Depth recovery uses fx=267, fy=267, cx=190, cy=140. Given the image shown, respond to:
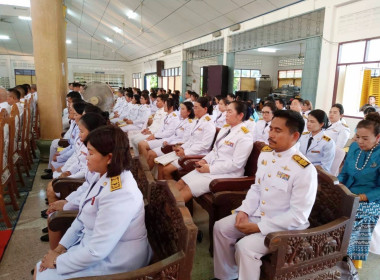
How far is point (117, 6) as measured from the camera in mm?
9852

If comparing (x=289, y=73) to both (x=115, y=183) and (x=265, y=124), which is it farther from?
(x=115, y=183)

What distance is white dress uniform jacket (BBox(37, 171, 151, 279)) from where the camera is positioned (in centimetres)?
116

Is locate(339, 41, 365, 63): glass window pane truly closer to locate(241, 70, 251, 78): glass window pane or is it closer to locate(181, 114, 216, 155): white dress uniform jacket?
locate(181, 114, 216, 155): white dress uniform jacket

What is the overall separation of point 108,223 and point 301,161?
1.12m

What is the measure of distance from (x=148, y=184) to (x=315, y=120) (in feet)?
6.80

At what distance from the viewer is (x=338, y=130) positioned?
156 inches

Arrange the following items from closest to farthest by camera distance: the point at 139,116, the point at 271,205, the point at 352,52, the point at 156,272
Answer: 1. the point at 156,272
2. the point at 271,205
3. the point at 352,52
4. the point at 139,116

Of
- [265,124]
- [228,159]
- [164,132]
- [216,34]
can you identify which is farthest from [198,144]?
[216,34]

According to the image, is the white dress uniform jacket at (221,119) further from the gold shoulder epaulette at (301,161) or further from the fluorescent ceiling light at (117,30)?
the fluorescent ceiling light at (117,30)

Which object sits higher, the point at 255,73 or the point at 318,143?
the point at 255,73

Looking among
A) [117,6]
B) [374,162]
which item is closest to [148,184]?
[374,162]

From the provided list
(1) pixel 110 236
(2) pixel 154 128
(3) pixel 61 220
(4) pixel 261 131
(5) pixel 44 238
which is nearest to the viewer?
(1) pixel 110 236

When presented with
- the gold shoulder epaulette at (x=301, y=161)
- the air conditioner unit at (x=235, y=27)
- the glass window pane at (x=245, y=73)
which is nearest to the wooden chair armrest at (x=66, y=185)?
the gold shoulder epaulette at (x=301, y=161)

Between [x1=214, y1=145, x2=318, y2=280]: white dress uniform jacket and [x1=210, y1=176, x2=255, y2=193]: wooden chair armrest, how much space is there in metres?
0.32
